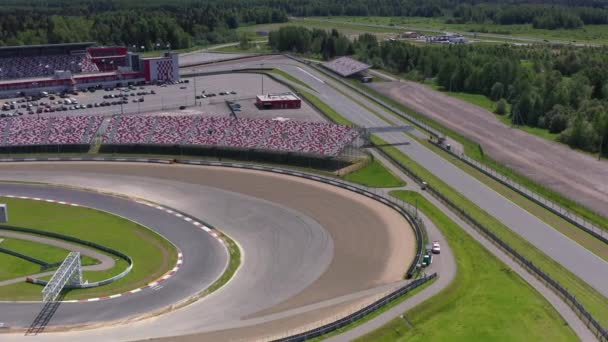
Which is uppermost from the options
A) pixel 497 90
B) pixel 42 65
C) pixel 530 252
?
pixel 42 65

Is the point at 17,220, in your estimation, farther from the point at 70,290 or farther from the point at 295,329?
the point at 295,329

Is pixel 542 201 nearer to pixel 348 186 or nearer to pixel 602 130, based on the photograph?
pixel 348 186

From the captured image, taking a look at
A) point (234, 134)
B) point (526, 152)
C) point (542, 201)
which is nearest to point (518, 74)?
point (526, 152)

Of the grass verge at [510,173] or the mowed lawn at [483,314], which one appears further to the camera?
the grass verge at [510,173]

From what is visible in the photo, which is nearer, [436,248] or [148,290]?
[148,290]

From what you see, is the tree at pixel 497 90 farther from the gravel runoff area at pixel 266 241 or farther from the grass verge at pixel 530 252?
the gravel runoff area at pixel 266 241

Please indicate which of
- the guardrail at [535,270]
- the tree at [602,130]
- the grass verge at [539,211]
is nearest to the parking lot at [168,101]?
the grass verge at [539,211]

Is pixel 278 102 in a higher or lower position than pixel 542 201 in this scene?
higher
